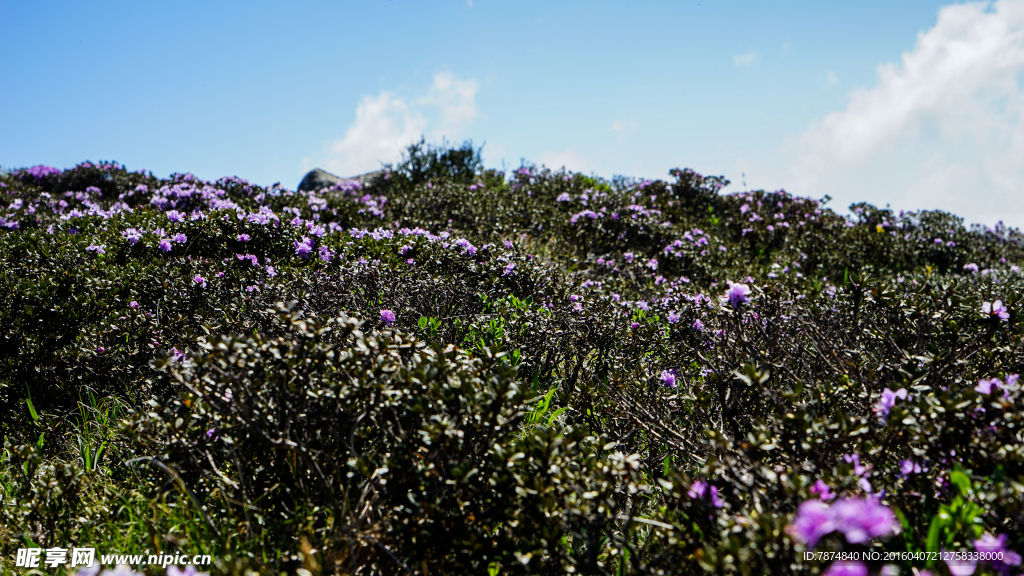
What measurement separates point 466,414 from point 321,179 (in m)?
15.4

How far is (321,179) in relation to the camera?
633 inches

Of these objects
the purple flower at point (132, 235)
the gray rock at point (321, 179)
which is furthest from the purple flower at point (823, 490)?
the gray rock at point (321, 179)

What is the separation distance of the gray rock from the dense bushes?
10.7m

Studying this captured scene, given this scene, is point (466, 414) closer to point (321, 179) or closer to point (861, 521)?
Answer: point (861, 521)

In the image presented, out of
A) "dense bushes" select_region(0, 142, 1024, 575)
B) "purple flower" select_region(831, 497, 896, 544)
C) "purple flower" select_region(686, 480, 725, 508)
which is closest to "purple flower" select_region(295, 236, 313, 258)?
"dense bushes" select_region(0, 142, 1024, 575)

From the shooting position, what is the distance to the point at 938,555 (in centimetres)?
168

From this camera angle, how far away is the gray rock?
1568 centimetres

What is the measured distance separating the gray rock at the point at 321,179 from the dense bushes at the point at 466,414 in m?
10.7

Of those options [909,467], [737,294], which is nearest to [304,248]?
[737,294]

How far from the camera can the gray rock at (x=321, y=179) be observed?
15.7m

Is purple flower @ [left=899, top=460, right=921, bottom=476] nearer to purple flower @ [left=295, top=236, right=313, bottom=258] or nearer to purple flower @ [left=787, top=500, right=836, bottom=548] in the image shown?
purple flower @ [left=787, top=500, right=836, bottom=548]

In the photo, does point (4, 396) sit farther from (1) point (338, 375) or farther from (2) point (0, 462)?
(1) point (338, 375)

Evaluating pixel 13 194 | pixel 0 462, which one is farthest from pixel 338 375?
pixel 13 194

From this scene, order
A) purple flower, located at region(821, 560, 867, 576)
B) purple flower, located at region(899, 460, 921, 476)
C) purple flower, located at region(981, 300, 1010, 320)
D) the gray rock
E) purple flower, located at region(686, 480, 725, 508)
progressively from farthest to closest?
the gray rock < purple flower, located at region(981, 300, 1010, 320) < purple flower, located at region(899, 460, 921, 476) < purple flower, located at region(686, 480, 725, 508) < purple flower, located at region(821, 560, 867, 576)
